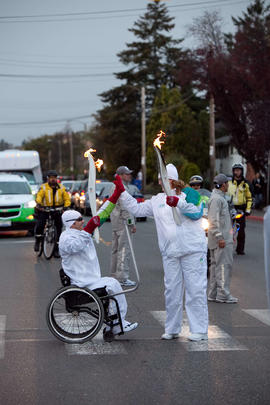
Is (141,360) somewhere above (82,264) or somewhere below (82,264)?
below

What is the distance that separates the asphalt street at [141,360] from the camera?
231 inches

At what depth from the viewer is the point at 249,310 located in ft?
32.7

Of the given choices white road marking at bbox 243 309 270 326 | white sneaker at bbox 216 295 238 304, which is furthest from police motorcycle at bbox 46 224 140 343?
white sneaker at bbox 216 295 238 304

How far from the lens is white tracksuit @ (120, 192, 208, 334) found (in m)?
7.92

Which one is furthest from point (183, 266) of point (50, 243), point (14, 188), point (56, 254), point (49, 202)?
point (14, 188)

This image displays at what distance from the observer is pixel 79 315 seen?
307 inches

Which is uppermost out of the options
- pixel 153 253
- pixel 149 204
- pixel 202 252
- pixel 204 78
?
pixel 204 78

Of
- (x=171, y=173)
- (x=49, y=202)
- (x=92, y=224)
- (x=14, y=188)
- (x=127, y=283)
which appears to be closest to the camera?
(x=92, y=224)

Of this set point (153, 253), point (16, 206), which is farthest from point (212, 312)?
point (16, 206)

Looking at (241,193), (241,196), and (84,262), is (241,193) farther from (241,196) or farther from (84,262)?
(84,262)

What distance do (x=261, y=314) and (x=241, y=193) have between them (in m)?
7.43

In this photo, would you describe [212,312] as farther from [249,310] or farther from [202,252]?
[202,252]

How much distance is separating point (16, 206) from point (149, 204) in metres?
14.3

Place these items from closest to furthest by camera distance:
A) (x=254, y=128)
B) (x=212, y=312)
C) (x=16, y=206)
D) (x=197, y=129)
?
(x=212, y=312) < (x=16, y=206) < (x=254, y=128) < (x=197, y=129)
